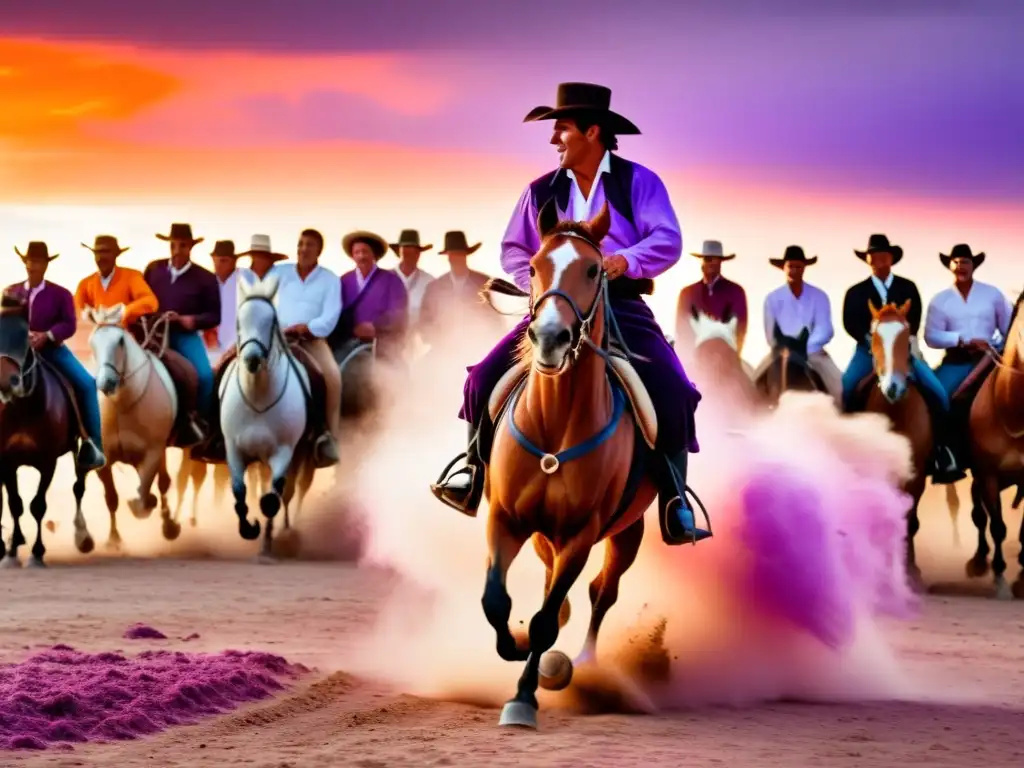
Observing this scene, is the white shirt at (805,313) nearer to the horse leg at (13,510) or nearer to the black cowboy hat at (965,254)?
the black cowboy hat at (965,254)

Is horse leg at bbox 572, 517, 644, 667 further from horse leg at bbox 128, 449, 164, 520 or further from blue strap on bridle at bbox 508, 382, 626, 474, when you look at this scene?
horse leg at bbox 128, 449, 164, 520

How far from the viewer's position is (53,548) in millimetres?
19016

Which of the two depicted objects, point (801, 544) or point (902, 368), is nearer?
point (801, 544)

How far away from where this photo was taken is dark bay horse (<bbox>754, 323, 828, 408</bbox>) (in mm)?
18219

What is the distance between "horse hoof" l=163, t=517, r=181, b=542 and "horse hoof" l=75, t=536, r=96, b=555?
1.24m

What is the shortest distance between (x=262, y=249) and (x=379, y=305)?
1.27 meters

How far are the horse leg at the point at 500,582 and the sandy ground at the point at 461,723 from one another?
1.16 feet

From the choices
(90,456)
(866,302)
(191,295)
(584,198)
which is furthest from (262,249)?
(584,198)

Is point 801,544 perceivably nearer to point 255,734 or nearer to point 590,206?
point 590,206

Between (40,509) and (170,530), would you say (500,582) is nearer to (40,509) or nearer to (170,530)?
(40,509)

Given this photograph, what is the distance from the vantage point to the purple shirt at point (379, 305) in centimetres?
1934

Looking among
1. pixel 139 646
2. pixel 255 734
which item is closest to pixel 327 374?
pixel 139 646

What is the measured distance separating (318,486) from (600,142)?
505 inches

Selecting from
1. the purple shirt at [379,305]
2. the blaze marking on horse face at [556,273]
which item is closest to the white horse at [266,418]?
the purple shirt at [379,305]
